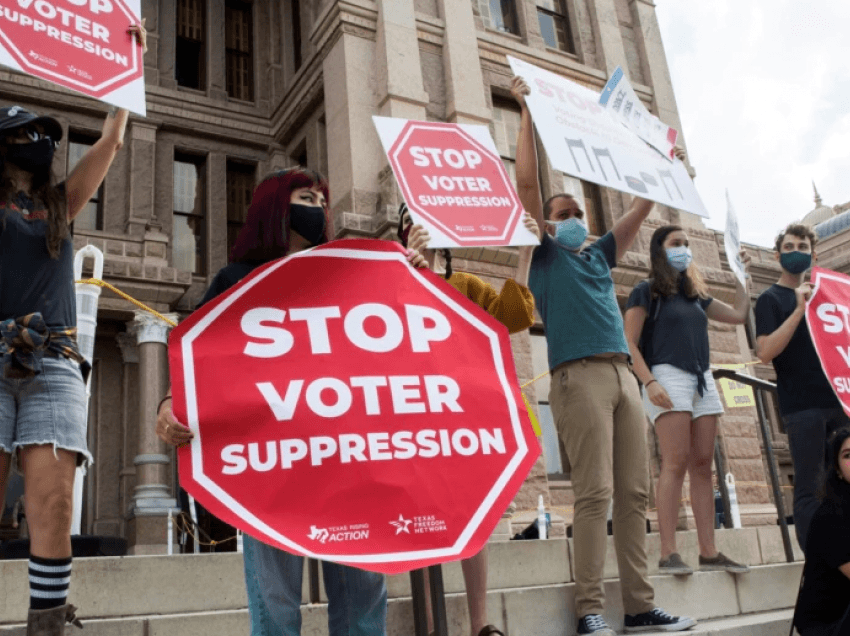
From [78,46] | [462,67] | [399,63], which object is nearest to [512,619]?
[78,46]

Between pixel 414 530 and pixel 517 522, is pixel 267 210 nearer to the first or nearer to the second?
pixel 414 530

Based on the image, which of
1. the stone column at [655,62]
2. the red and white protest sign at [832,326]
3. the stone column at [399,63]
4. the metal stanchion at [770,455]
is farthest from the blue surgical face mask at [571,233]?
the stone column at [655,62]

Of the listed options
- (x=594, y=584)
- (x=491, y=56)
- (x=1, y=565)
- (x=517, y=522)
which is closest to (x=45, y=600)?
(x=1, y=565)

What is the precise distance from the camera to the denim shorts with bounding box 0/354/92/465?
2.55 m

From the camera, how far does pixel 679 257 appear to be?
4.77m

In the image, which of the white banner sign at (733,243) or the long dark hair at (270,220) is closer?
the long dark hair at (270,220)

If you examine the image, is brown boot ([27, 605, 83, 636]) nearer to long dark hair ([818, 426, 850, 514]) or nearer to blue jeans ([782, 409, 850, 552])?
long dark hair ([818, 426, 850, 514])

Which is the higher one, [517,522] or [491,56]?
[491,56]

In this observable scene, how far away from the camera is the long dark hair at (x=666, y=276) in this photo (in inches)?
187

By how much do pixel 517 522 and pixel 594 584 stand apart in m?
6.01

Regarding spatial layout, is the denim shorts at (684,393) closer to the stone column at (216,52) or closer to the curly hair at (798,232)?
the curly hair at (798,232)

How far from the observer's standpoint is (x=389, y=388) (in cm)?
235

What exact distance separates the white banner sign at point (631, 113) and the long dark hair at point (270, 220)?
2410 millimetres

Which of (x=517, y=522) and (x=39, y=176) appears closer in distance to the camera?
(x=39, y=176)
